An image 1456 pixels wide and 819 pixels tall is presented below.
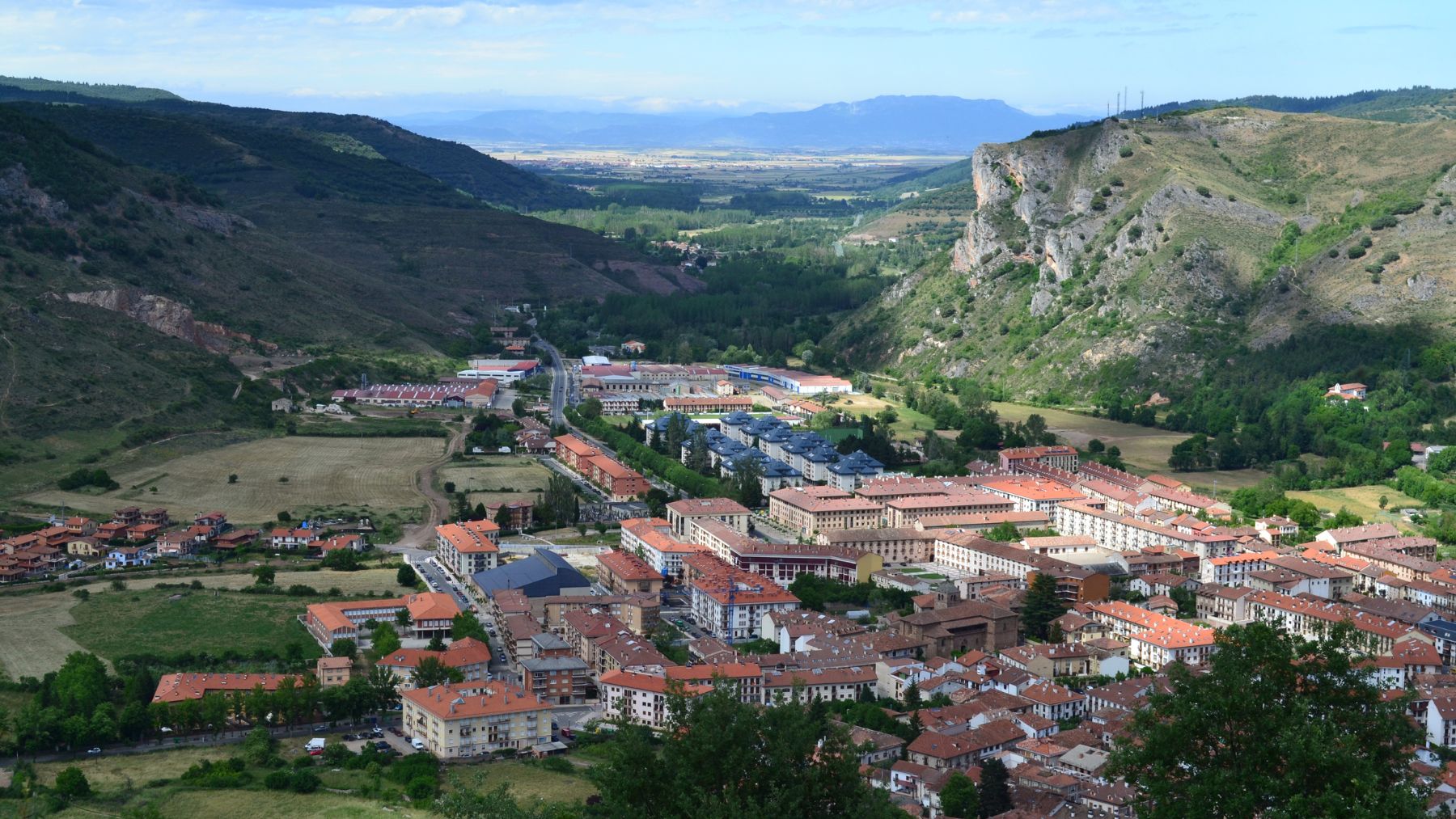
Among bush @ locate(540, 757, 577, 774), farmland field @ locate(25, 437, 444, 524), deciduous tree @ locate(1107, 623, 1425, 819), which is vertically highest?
deciduous tree @ locate(1107, 623, 1425, 819)

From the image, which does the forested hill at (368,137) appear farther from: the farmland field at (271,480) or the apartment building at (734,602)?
the apartment building at (734,602)

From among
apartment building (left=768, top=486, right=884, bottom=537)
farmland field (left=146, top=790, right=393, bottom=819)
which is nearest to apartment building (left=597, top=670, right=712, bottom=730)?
farmland field (left=146, top=790, right=393, bottom=819)

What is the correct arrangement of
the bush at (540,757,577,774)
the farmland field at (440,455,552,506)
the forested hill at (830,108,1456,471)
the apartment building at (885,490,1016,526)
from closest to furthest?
the bush at (540,757,577,774) → the apartment building at (885,490,1016,526) → the farmland field at (440,455,552,506) → the forested hill at (830,108,1456,471)

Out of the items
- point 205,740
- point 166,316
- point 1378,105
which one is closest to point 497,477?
point 166,316

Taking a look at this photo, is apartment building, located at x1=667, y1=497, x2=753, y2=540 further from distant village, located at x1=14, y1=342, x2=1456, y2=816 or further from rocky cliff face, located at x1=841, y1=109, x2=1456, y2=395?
rocky cliff face, located at x1=841, y1=109, x2=1456, y2=395

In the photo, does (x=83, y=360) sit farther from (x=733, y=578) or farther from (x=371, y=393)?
(x=733, y=578)

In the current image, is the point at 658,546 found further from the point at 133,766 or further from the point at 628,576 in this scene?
the point at 133,766

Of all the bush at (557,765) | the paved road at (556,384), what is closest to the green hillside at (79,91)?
the paved road at (556,384)
